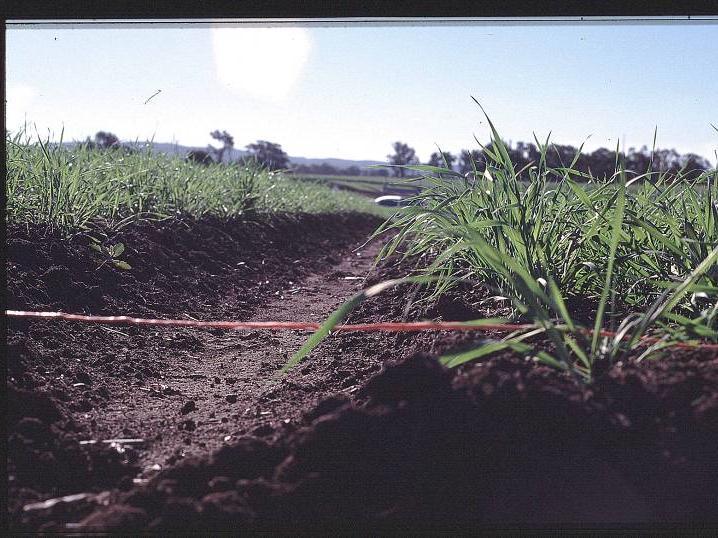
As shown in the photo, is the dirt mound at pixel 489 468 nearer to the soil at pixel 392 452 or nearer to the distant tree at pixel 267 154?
the soil at pixel 392 452

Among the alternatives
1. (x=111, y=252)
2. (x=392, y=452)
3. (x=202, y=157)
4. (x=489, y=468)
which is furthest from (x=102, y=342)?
(x=202, y=157)

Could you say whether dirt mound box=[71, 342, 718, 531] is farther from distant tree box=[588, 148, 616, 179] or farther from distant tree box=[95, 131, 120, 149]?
distant tree box=[95, 131, 120, 149]

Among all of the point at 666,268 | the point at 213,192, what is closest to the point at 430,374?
the point at 666,268

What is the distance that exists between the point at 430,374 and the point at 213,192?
3775mm

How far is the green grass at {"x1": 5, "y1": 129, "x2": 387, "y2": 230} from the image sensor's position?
9.20ft

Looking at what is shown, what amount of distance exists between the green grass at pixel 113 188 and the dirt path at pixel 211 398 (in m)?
0.88

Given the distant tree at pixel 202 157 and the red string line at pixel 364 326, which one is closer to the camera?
the red string line at pixel 364 326

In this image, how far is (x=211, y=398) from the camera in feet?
6.42

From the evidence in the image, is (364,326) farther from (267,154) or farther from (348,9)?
(267,154)

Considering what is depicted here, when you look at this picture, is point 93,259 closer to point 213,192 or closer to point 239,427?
point 239,427

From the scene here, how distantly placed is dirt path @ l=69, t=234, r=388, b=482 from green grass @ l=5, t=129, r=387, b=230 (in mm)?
884

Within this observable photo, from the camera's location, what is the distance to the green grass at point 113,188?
110 inches

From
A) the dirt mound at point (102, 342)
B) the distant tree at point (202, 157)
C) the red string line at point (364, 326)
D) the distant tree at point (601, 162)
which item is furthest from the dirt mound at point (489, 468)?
the distant tree at point (202, 157)

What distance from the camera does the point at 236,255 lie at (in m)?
4.37
